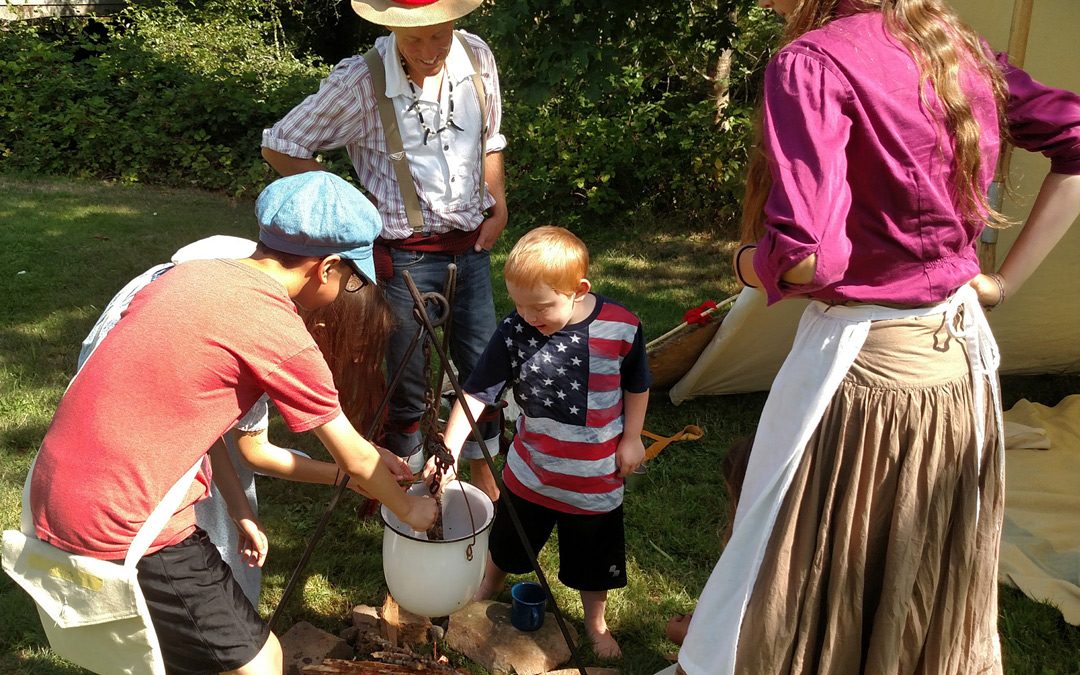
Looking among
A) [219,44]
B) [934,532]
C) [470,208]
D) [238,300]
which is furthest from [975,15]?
[219,44]

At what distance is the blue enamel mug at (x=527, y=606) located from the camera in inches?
120

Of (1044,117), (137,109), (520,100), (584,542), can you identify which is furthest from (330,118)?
(137,109)

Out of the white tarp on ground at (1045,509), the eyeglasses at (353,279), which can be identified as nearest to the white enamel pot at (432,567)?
the eyeglasses at (353,279)

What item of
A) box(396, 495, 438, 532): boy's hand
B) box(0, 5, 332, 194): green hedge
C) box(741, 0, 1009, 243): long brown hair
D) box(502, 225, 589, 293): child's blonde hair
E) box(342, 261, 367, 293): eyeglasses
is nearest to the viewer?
box(741, 0, 1009, 243): long brown hair

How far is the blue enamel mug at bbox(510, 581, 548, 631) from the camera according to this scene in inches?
120

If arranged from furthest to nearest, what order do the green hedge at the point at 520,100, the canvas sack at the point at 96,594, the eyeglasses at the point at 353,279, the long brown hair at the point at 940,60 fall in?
the green hedge at the point at 520,100 < the eyeglasses at the point at 353,279 < the canvas sack at the point at 96,594 < the long brown hair at the point at 940,60

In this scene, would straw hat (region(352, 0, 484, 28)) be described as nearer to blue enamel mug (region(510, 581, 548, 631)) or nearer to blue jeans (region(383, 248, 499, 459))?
blue jeans (region(383, 248, 499, 459))

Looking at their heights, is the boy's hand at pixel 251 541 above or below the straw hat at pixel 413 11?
below

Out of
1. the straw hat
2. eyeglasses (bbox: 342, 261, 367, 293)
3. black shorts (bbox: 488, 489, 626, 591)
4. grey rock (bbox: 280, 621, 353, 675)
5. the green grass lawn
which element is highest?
the straw hat

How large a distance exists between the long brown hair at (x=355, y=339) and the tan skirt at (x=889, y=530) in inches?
56.4

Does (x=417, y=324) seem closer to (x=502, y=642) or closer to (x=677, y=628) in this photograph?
(x=502, y=642)

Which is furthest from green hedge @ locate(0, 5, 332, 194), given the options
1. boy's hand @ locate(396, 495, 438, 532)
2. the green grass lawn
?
boy's hand @ locate(396, 495, 438, 532)

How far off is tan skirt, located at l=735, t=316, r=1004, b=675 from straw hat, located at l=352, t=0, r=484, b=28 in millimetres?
1764

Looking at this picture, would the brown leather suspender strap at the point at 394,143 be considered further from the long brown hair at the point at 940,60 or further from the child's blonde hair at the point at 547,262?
the long brown hair at the point at 940,60
